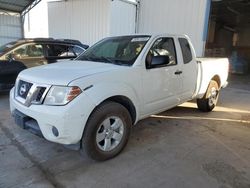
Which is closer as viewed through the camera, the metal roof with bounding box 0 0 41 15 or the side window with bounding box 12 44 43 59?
the side window with bounding box 12 44 43 59

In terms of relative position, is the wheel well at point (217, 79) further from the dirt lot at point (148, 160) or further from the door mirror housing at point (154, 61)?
the door mirror housing at point (154, 61)

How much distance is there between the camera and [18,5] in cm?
1596

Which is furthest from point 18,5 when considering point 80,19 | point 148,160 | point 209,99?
point 148,160

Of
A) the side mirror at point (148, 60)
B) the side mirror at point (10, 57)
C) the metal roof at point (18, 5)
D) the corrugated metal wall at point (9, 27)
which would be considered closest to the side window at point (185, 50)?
the side mirror at point (148, 60)

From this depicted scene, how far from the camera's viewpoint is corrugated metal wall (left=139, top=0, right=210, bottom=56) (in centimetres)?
952

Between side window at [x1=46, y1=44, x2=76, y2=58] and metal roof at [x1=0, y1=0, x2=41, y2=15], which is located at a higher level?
metal roof at [x1=0, y1=0, x2=41, y2=15]

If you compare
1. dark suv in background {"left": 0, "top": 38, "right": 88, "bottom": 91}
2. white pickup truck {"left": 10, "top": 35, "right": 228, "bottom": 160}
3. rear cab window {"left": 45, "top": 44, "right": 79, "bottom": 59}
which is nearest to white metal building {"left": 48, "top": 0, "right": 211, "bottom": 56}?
rear cab window {"left": 45, "top": 44, "right": 79, "bottom": 59}

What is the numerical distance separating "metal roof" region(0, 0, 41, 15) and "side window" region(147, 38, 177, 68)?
1422 centimetres

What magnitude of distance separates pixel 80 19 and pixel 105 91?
10041 millimetres

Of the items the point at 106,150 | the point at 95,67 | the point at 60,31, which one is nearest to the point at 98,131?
the point at 106,150

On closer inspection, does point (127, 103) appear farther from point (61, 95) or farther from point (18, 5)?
point (18, 5)

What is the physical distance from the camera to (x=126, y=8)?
36.1ft

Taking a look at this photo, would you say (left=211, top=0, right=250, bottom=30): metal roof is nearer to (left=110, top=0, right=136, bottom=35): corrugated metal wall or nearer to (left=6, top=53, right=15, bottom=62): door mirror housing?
(left=110, top=0, right=136, bottom=35): corrugated metal wall

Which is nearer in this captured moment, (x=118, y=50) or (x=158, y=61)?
(x=158, y=61)
